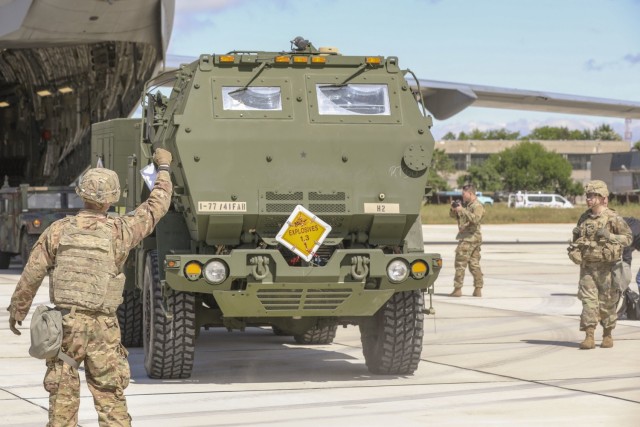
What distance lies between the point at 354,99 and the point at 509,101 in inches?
1220

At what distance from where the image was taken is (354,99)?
1050 centimetres

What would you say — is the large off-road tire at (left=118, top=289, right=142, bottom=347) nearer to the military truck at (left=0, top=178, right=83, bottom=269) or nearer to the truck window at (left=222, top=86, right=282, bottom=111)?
the truck window at (left=222, top=86, right=282, bottom=111)

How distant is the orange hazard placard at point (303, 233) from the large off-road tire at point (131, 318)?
2.79 meters

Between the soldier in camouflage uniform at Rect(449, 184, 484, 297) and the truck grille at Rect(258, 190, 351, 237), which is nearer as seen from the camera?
the truck grille at Rect(258, 190, 351, 237)

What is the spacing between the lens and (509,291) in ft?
65.7

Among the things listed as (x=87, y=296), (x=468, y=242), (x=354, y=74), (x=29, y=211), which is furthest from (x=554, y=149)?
(x=87, y=296)

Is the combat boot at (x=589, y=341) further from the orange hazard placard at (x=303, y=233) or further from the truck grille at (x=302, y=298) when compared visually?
the orange hazard placard at (x=303, y=233)

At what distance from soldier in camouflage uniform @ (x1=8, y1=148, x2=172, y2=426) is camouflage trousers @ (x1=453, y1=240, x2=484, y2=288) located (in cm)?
1241

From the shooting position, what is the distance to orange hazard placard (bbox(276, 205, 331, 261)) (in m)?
9.80

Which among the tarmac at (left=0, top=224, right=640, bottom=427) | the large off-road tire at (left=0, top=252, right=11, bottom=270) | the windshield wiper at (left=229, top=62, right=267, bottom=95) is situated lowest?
the tarmac at (left=0, top=224, right=640, bottom=427)

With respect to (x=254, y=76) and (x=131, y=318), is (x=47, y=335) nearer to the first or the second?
(x=254, y=76)

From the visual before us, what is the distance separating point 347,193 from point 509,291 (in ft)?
33.9

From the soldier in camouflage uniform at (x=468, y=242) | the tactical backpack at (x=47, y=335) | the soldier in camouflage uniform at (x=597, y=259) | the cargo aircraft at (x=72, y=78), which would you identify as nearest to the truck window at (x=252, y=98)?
the soldier in camouflage uniform at (x=597, y=259)

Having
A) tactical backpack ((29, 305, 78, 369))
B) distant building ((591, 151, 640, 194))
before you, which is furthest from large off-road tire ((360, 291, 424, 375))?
distant building ((591, 151, 640, 194))
